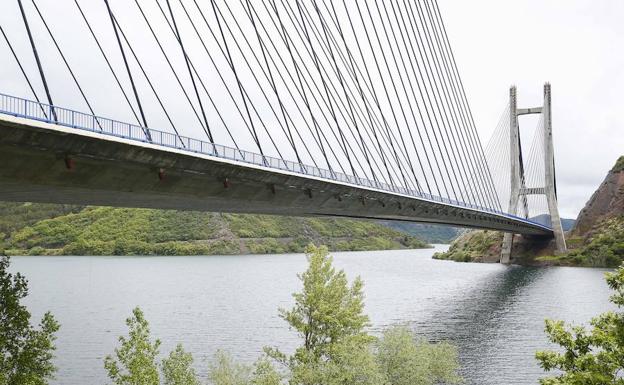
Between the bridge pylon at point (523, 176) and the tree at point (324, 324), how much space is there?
110083 mm

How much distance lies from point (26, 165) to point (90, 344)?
30.7 m

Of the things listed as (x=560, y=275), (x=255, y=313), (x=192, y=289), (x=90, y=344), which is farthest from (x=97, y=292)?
(x=560, y=275)


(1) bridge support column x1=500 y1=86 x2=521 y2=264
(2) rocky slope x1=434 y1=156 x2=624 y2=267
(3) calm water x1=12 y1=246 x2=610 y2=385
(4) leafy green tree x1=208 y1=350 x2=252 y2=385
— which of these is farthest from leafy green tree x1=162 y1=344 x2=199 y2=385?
(1) bridge support column x1=500 y1=86 x2=521 y2=264

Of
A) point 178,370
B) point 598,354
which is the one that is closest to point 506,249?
point 178,370

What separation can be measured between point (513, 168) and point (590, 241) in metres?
24.1

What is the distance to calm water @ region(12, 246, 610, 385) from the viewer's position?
141 ft

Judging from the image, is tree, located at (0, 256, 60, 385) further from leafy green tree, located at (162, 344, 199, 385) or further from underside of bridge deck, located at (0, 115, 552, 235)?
leafy green tree, located at (162, 344, 199, 385)

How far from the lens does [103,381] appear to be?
36.8 m

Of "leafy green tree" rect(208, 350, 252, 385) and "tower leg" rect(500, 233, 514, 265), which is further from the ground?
"tower leg" rect(500, 233, 514, 265)

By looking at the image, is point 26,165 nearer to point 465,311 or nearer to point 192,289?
point 465,311

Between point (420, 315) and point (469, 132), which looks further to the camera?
point (469, 132)

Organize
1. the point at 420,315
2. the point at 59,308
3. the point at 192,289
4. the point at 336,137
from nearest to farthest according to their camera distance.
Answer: the point at 336,137
the point at 420,315
the point at 59,308
the point at 192,289

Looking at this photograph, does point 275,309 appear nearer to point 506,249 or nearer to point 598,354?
point 598,354

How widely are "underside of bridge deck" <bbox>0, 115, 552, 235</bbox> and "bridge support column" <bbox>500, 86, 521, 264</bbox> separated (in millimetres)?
96270
